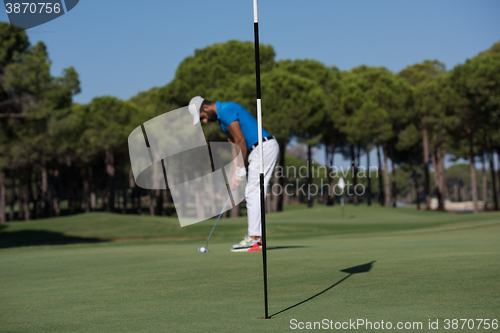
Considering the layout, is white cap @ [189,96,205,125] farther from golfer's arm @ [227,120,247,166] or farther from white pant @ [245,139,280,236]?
white pant @ [245,139,280,236]

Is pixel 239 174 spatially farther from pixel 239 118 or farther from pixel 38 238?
pixel 38 238

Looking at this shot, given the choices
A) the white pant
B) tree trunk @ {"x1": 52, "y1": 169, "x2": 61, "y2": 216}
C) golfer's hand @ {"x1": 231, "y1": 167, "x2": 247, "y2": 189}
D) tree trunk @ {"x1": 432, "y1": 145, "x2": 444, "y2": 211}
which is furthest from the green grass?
tree trunk @ {"x1": 52, "y1": 169, "x2": 61, "y2": 216}

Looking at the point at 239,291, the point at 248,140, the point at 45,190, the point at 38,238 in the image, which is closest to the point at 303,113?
the point at 38,238

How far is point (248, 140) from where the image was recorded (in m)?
7.46

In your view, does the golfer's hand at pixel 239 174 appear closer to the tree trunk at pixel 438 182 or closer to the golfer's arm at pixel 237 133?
the golfer's arm at pixel 237 133

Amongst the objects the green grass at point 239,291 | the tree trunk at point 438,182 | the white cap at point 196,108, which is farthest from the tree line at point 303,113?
the green grass at point 239,291

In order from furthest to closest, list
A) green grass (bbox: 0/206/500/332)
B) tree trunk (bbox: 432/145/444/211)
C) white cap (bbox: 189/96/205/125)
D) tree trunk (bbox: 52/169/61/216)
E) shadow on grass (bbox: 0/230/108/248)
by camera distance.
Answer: tree trunk (bbox: 52/169/61/216) < tree trunk (bbox: 432/145/444/211) < shadow on grass (bbox: 0/230/108/248) < white cap (bbox: 189/96/205/125) < green grass (bbox: 0/206/500/332)

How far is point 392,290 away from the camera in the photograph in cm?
420

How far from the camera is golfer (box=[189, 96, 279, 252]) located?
728cm

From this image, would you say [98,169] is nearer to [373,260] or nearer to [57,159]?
[57,159]

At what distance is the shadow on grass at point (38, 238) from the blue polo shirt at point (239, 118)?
20.2m

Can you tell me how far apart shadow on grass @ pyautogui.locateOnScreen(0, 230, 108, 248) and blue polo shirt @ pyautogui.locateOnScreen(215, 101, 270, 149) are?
20.2 metres

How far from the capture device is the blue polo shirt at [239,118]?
7301 millimetres

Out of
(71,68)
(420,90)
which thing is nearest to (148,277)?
(71,68)
